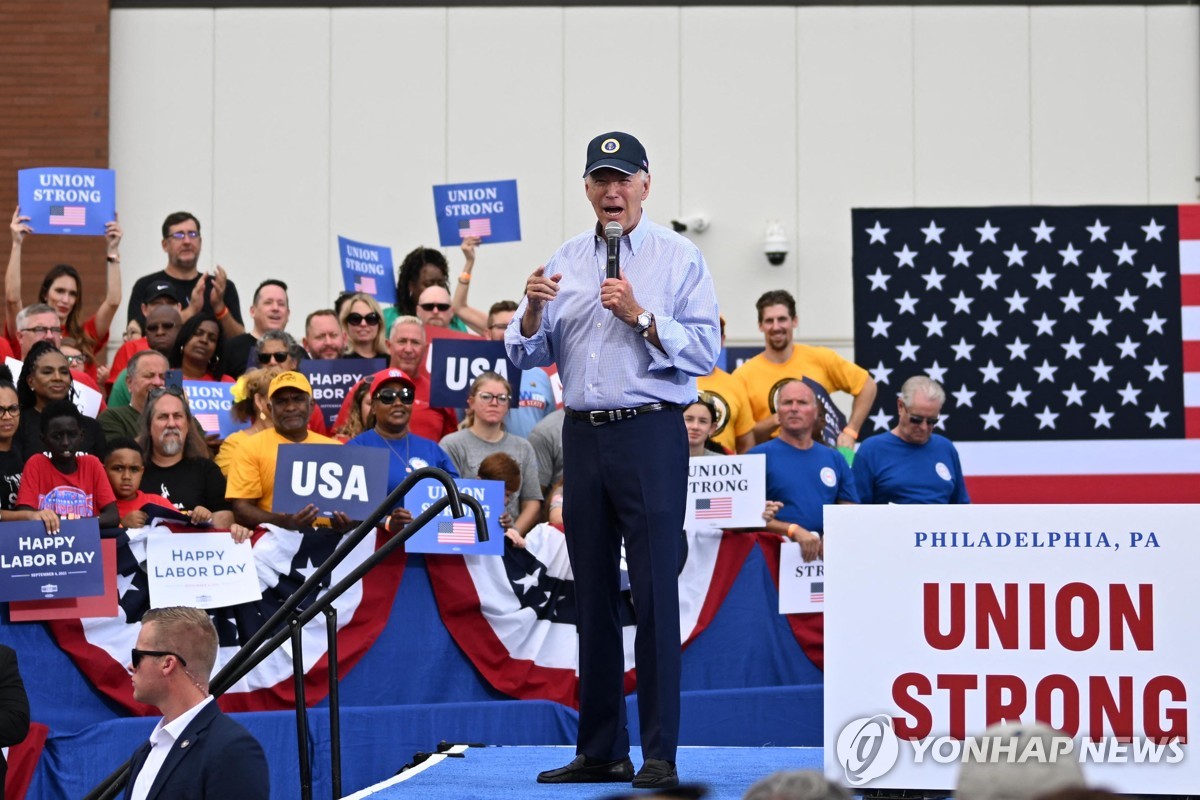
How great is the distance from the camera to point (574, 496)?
6.44 meters

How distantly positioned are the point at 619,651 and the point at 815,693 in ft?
14.8

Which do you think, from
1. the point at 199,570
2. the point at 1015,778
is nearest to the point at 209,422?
the point at 199,570

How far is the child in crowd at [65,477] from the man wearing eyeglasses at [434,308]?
3.65 meters

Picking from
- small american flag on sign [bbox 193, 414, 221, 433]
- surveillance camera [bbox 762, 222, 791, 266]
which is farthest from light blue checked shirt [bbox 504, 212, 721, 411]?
surveillance camera [bbox 762, 222, 791, 266]

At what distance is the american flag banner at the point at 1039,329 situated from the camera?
12.6m

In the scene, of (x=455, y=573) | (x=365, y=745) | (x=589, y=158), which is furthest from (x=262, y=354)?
(x=589, y=158)

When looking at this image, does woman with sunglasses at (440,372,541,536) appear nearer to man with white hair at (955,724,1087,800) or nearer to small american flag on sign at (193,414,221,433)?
small american flag on sign at (193,414,221,433)

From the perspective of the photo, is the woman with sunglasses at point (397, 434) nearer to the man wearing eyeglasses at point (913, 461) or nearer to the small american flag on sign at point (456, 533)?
the small american flag on sign at point (456, 533)

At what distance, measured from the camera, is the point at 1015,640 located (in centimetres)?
583

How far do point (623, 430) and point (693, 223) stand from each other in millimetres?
12499

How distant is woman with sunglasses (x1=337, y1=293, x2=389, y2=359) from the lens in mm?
12242

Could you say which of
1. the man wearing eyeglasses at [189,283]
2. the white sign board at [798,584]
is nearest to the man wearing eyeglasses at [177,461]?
the man wearing eyeglasses at [189,283]

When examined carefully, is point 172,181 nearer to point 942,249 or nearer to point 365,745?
point 942,249

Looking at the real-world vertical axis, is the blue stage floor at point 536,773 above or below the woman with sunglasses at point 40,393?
below
